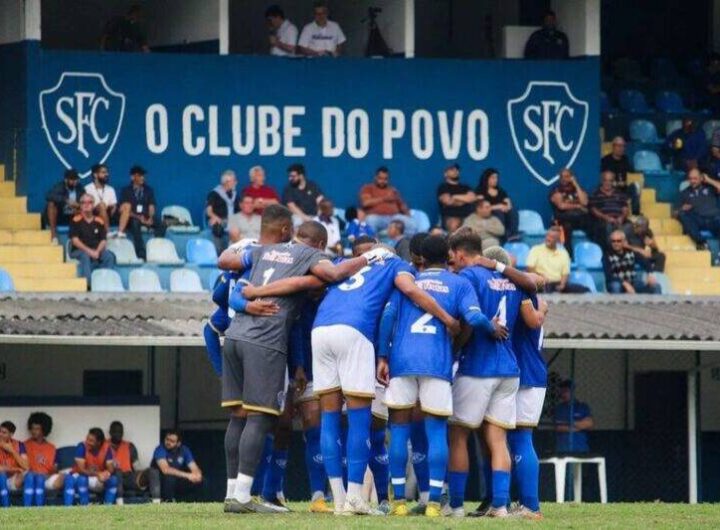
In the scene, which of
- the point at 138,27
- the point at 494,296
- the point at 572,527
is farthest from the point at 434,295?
the point at 138,27

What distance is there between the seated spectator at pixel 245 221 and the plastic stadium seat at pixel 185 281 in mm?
739

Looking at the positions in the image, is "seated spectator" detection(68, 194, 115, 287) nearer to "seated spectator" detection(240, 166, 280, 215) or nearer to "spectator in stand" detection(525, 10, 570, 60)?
"seated spectator" detection(240, 166, 280, 215)

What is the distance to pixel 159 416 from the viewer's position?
23.3m

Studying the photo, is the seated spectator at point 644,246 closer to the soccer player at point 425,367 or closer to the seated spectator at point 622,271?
the seated spectator at point 622,271

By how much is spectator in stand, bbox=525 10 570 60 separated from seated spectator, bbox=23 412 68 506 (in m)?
9.33

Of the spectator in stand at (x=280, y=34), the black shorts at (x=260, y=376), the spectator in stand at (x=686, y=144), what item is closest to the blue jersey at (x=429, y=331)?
the black shorts at (x=260, y=376)

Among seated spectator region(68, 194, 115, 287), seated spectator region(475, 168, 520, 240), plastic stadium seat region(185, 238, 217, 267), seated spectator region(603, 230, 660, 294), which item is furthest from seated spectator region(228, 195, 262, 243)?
seated spectator region(603, 230, 660, 294)

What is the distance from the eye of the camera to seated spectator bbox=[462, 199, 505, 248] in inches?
1034

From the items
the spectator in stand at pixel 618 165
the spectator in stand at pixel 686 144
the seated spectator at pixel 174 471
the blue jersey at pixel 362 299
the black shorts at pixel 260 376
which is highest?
the spectator in stand at pixel 686 144

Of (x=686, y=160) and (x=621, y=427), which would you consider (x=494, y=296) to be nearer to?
(x=621, y=427)

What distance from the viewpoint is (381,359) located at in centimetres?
1391

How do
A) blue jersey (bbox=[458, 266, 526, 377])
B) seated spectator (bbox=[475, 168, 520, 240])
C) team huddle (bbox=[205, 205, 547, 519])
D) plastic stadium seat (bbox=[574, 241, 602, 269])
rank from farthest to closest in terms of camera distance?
seated spectator (bbox=[475, 168, 520, 240]) → plastic stadium seat (bbox=[574, 241, 602, 269]) → blue jersey (bbox=[458, 266, 526, 377]) → team huddle (bbox=[205, 205, 547, 519])

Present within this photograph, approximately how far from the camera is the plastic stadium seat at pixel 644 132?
29.4m

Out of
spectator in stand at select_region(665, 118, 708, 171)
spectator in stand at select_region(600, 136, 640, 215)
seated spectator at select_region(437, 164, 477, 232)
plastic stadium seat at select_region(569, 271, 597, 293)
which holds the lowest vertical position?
plastic stadium seat at select_region(569, 271, 597, 293)
